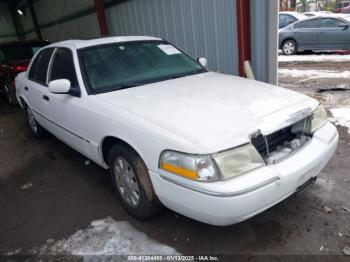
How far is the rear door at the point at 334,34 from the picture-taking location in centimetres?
1016

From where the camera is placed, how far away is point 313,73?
8164mm

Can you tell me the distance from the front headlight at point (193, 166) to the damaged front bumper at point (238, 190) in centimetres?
5

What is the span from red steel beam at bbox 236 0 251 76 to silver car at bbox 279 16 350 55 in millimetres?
Result: 6603

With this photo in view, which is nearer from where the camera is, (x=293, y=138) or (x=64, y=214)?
(x=293, y=138)

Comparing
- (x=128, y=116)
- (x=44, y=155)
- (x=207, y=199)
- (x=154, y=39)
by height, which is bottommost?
(x=44, y=155)

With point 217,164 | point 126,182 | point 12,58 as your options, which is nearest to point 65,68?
point 126,182

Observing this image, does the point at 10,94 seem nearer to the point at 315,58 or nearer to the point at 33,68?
the point at 33,68

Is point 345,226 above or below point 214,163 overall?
below

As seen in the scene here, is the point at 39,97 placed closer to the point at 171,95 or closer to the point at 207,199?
the point at 171,95

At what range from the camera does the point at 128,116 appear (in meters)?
2.67

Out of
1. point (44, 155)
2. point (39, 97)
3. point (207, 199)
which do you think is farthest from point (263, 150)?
point (44, 155)

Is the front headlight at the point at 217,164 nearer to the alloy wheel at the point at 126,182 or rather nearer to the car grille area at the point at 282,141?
the car grille area at the point at 282,141

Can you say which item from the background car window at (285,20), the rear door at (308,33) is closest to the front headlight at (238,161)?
the rear door at (308,33)

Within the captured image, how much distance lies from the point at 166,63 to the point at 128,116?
134 centimetres
